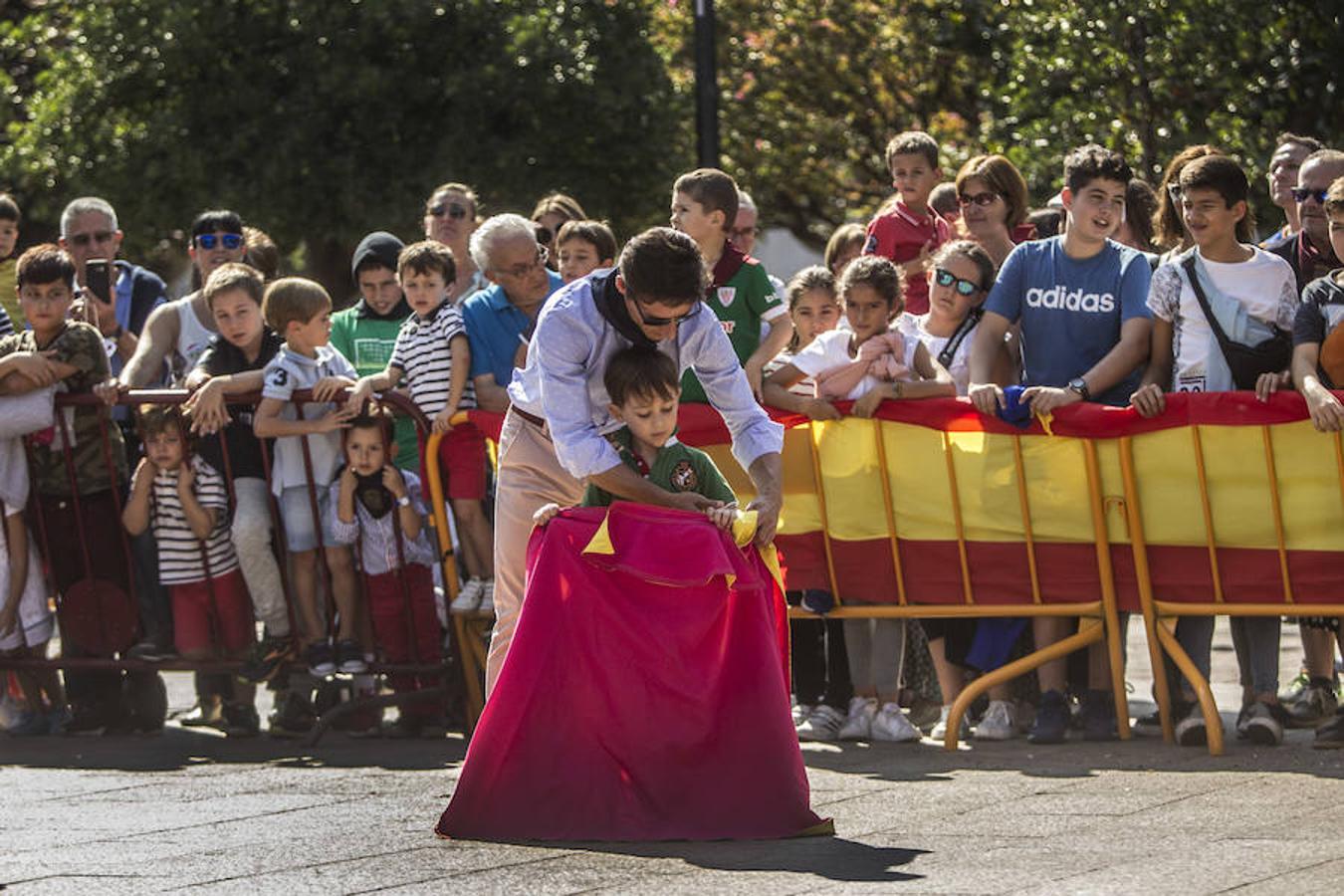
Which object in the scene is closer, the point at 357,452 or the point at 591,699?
the point at 591,699

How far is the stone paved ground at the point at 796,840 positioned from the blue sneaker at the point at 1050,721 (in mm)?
71

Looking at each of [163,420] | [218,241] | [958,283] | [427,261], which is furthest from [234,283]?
[958,283]

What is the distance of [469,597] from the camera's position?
984 centimetres

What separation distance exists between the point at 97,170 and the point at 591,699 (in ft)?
53.8

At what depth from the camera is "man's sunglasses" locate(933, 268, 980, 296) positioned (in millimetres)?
9672

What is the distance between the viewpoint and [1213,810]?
7.30m

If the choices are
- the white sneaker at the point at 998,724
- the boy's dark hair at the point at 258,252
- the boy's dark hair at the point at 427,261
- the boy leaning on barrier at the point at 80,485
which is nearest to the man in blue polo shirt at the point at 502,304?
the boy's dark hair at the point at 427,261

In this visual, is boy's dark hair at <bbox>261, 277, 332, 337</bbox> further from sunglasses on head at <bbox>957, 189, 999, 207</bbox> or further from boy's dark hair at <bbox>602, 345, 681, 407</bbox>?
boy's dark hair at <bbox>602, 345, 681, 407</bbox>

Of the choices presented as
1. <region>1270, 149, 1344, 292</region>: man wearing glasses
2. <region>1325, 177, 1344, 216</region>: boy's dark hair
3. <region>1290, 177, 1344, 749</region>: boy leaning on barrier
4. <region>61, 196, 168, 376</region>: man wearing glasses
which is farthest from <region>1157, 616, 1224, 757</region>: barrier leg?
<region>61, 196, 168, 376</region>: man wearing glasses

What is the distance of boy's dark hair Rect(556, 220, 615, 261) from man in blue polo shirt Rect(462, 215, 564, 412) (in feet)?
0.46

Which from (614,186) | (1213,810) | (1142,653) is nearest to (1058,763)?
(1213,810)

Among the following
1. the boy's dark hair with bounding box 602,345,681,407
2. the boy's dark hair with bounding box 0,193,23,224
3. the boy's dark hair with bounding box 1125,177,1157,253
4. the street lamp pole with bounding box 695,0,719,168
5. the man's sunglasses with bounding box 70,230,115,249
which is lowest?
the boy's dark hair with bounding box 602,345,681,407

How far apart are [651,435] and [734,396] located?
0.37 m

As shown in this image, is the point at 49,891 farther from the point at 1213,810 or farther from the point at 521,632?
the point at 1213,810
